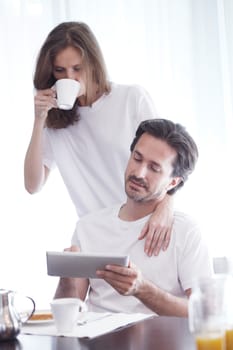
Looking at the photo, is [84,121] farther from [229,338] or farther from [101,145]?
[229,338]

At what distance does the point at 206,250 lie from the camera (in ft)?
5.85

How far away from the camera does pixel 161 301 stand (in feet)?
5.28

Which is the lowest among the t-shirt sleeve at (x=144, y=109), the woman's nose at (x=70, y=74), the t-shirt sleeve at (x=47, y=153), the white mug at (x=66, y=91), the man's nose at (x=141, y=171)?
the man's nose at (x=141, y=171)

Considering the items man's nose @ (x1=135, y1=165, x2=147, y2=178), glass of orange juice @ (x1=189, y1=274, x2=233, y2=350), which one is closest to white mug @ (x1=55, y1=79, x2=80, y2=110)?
man's nose @ (x1=135, y1=165, x2=147, y2=178)

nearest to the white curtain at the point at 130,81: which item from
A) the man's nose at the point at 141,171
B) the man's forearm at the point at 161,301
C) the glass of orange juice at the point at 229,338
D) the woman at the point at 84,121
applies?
the woman at the point at 84,121

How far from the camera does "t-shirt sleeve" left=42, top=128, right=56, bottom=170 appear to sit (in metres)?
2.24

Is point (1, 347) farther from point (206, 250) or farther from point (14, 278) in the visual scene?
point (14, 278)

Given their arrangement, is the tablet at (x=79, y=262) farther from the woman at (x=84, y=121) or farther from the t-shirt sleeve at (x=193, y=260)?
the woman at (x=84, y=121)

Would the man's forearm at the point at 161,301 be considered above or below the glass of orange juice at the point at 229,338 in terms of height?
below

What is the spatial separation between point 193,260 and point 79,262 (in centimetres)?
43

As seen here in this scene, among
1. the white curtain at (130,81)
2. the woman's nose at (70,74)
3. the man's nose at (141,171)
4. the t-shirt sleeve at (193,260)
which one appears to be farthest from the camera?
the white curtain at (130,81)

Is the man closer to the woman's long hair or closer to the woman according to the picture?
the woman

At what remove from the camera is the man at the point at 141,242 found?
68.6 inches

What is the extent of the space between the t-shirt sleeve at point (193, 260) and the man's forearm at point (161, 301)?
103 mm
